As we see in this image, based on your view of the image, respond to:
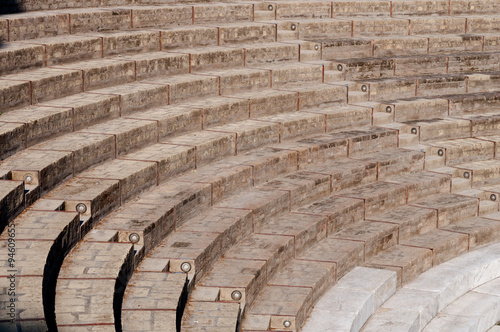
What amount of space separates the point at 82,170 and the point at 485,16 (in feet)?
29.8

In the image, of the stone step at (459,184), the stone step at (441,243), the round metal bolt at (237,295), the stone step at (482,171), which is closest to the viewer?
the round metal bolt at (237,295)

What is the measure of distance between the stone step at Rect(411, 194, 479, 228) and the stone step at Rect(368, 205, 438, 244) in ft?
0.43

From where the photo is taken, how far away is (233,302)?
730cm

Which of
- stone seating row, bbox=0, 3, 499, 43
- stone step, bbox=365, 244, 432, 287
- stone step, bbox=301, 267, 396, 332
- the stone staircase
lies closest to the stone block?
the stone staircase

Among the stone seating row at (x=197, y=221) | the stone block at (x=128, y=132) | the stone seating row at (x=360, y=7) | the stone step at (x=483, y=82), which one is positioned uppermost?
the stone seating row at (x=360, y=7)

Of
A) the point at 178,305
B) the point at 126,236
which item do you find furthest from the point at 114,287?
the point at 126,236

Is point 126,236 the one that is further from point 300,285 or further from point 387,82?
→ point 387,82

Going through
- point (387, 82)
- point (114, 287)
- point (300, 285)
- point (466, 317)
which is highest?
point (387, 82)

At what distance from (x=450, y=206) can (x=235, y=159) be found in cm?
274

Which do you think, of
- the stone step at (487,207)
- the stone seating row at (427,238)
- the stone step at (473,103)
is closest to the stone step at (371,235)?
the stone seating row at (427,238)

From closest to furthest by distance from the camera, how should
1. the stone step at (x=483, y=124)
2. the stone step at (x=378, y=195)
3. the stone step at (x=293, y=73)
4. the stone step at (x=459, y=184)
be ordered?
the stone step at (x=378, y=195)
the stone step at (x=459, y=184)
the stone step at (x=293, y=73)
the stone step at (x=483, y=124)

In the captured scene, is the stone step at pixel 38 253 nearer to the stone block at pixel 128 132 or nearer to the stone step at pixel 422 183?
the stone block at pixel 128 132

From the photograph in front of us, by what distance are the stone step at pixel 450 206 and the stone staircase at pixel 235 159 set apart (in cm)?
3

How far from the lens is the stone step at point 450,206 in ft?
34.3
